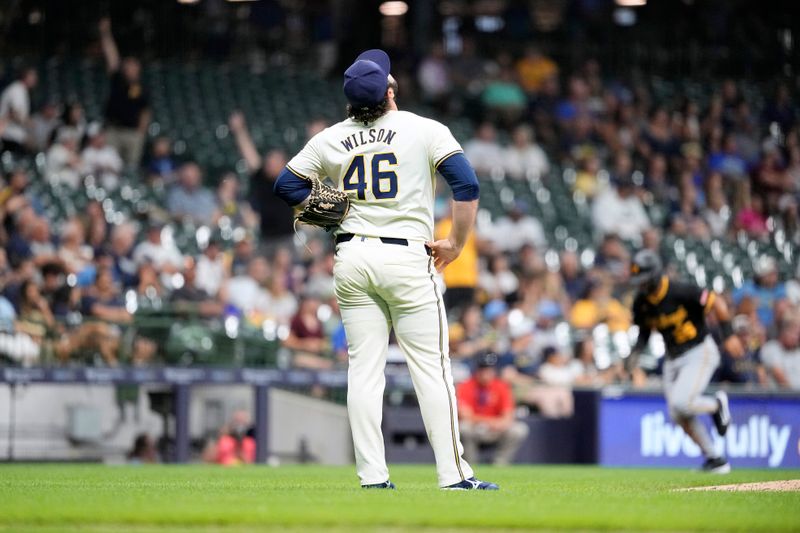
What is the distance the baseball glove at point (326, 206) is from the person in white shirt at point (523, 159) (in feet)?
44.6

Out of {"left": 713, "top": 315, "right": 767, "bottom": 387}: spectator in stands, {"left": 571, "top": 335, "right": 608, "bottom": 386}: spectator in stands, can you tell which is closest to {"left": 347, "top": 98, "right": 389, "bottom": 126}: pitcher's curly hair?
{"left": 713, "top": 315, "right": 767, "bottom": 387}: spectator in stands

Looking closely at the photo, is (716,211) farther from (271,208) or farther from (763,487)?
(763,487)

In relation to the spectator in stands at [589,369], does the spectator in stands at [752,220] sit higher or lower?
higher

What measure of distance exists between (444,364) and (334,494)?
86 cm

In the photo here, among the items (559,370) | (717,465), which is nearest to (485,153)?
(559,370)

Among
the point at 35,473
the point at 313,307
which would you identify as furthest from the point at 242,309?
the point at 35,473

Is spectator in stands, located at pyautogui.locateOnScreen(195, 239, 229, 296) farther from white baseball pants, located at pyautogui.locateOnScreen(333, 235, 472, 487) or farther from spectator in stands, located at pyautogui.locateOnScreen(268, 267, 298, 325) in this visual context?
white baseball pants, located at pyautogui.locateOnScreen(333, 235, 472, 487)

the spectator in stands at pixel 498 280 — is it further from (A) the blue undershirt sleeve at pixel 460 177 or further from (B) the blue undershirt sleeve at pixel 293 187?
(A) the blue undershirt sleeve at pixel 460 177

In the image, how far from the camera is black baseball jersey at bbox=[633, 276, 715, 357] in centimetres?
1150

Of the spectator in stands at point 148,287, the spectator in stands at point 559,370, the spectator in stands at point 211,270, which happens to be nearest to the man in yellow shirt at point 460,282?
the spectator in stands at point 559,370

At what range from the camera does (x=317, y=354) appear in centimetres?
1445

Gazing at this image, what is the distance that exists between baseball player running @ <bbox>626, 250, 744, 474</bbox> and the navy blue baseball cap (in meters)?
4.95

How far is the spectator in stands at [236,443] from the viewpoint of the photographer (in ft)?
44.6

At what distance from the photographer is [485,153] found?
67.4 ft
